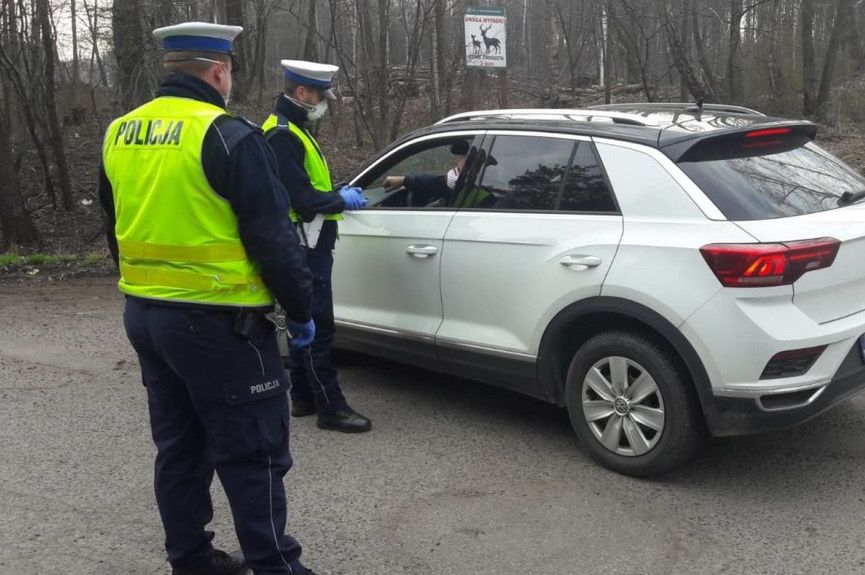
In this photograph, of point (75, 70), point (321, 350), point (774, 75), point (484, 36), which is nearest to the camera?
point (321, 350)

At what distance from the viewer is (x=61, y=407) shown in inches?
217

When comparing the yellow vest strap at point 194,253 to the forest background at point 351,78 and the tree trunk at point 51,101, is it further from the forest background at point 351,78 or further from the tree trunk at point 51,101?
the tree trunk at point 51,101

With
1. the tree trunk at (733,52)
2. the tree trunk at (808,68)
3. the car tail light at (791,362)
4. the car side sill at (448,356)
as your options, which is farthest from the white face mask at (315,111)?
the tree trunk at (808,68)

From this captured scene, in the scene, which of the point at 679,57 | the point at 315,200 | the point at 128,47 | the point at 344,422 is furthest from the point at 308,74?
the point at 679,57

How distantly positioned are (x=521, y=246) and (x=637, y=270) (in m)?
0.72

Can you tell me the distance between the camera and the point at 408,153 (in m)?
5.41

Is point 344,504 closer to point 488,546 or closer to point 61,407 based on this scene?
point 488,546

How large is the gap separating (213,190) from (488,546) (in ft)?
6.25

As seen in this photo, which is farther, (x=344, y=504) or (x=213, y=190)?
(x=344, y=504)

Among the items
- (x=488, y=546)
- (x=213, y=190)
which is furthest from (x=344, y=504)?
(x=213, y=190)

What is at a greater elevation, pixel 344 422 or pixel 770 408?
pixel 770 408

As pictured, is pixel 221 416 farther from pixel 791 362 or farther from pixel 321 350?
pixel 791 362

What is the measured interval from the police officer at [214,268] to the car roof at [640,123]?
205 cm

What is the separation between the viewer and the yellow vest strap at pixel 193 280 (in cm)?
289
